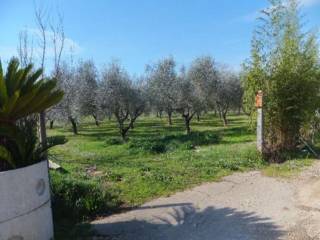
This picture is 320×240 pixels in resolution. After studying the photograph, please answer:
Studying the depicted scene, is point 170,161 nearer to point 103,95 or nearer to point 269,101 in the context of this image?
point 269,101

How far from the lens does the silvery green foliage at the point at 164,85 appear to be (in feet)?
99.2

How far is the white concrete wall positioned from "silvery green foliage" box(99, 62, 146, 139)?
2019cm

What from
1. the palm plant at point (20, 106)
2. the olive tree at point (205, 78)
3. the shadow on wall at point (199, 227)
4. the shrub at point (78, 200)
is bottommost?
the shadow on wall at point (199, 227)

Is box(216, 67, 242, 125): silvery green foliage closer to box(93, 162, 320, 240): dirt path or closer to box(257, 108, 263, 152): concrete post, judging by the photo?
box(257, 108, 263, 152): concrete post

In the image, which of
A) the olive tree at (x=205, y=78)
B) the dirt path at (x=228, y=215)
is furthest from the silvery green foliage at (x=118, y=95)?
the dirt path at (x=228, y=215)

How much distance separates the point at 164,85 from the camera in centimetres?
3066

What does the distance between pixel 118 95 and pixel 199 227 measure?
21014 millimetres

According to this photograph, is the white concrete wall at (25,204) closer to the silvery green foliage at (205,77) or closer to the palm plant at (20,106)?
the palm plant at (20,106)

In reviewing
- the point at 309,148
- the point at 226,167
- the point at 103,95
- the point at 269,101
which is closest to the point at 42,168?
the point at 226,167

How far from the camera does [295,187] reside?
26.4 feet

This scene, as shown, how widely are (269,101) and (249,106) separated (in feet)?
2.85

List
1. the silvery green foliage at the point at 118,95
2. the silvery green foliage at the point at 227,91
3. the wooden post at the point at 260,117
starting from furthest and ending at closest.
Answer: the silvery green foliage at the point at 227,91
the silvery green foliage at the point at 118,95
the wooden post at the point at 260,117

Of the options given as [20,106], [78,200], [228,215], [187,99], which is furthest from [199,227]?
[187,99]

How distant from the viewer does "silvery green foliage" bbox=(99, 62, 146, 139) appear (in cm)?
2611
